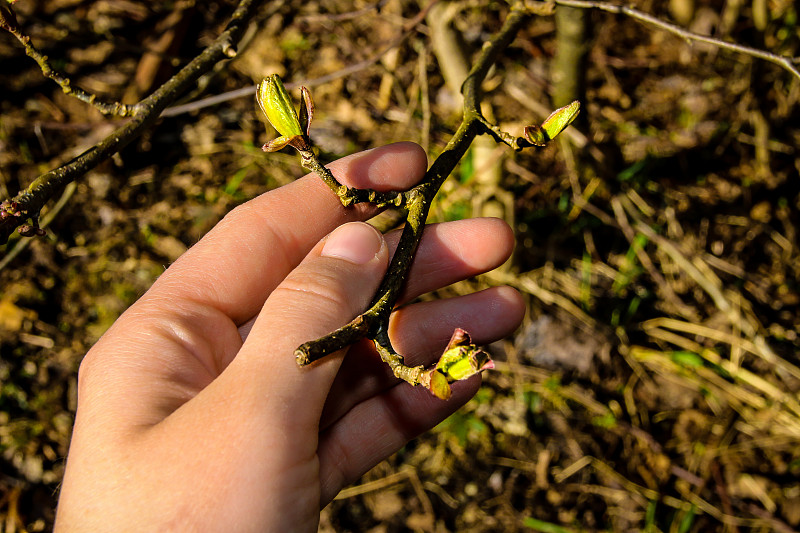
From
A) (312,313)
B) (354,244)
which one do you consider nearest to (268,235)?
(354,244)

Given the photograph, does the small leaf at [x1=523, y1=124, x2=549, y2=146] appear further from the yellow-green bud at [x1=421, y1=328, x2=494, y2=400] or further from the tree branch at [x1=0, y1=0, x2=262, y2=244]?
the tree branch at [x1=0, y1=0, x2=262, y2=244]

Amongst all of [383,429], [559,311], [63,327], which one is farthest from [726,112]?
[63,327]

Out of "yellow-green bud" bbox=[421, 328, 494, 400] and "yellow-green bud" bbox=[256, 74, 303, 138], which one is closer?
"yellow-green bud" bbox=[421, 328, 494, 400]

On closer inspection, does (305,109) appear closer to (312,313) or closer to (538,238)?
(312,313)

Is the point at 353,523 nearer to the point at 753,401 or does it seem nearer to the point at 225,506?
the point at 225,506

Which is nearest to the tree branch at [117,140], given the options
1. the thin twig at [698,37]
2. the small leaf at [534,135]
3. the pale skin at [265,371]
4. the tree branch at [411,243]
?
the pale skin at [265,371]

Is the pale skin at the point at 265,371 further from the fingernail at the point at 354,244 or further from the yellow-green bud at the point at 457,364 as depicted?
the yellow-green bud at the point at 457,364

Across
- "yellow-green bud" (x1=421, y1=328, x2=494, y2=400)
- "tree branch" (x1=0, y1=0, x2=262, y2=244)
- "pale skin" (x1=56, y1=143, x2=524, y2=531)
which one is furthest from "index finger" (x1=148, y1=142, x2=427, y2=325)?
"yellow-green bud" (x1=421, y1=328, x2=494, y2=400)
